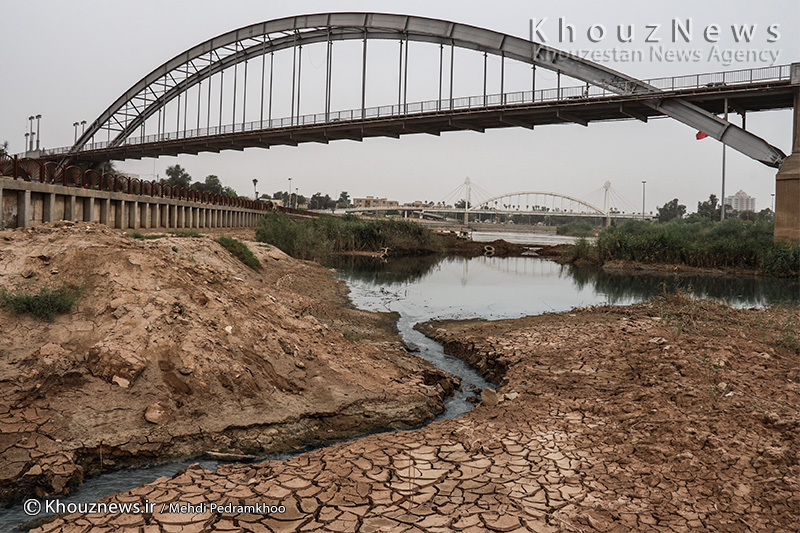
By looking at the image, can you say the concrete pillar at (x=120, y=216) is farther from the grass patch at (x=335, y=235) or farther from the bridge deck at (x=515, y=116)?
the bridge deck at (x=515, y=116)

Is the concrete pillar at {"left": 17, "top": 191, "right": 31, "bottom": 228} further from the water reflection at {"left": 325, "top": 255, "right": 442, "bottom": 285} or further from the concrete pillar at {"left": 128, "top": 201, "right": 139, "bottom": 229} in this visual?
the water reflection at {"left": 325, "top": 255, "right": 442, "bottom": 285}

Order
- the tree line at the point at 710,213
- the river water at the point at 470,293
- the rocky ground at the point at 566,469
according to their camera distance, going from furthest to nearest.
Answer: the tree line at the point at 710,213, the river water at the point at 470,293, the rocky ground at the point at 566,469

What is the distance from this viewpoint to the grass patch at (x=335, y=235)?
33.9m

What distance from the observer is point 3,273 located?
344 inches

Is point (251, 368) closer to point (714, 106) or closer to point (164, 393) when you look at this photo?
point (164, 393)

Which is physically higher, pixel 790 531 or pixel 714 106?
pixel 714 106

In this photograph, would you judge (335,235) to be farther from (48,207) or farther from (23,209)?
(23,209)

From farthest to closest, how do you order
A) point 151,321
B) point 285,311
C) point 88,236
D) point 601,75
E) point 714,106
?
point 601,75 → point 714,106 → point 285,311 → point 88,236 → point 151,321

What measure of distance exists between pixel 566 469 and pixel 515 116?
130ft

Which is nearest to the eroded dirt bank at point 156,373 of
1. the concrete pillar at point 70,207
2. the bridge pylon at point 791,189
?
the concrete pillar at point 70,207

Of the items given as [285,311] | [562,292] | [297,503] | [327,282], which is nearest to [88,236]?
[285,311]

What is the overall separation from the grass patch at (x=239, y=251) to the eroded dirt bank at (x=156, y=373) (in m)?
9.35

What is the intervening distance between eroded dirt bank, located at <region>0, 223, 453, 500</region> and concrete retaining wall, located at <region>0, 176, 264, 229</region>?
6.42 metres

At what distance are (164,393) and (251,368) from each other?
134cm
